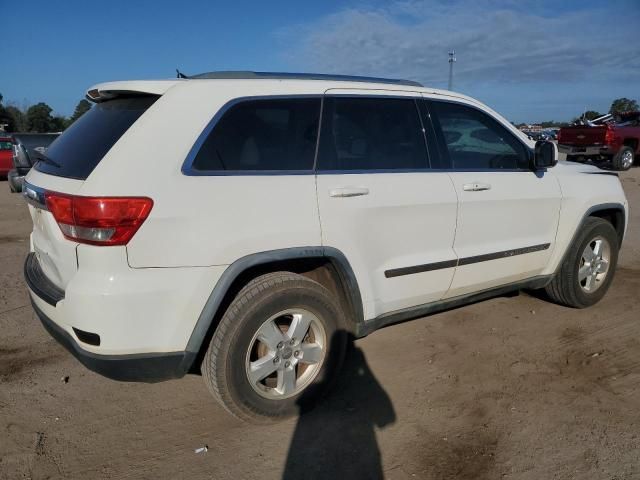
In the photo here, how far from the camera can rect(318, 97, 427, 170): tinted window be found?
2.90 metres

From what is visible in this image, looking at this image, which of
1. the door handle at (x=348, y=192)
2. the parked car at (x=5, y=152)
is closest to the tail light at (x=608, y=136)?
the door handle at (x=348, y=192)

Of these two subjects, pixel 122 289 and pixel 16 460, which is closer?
pixel 122 289

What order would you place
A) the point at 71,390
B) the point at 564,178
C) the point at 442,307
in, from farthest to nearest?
the point at 564,178 < the point at 442,307 < the point at 71,390

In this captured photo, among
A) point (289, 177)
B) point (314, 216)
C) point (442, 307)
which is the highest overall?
point (289, 177)

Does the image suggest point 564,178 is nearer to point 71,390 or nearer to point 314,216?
point 314,216

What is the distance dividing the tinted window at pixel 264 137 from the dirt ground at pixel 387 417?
1.48 meters

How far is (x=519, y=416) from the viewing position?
286cm

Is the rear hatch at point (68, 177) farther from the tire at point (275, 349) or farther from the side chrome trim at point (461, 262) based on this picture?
the side chrome trim at point (461, 262)

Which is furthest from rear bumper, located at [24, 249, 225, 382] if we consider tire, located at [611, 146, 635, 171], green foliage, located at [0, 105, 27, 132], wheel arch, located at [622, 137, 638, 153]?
green foliage, located at [0, 105, 27, 132]

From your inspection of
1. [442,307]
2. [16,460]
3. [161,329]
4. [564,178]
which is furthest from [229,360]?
[564,178]

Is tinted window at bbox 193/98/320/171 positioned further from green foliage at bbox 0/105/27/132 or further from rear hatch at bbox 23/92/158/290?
green foliage at bbox 0/105/27/132

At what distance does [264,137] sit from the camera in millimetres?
2682

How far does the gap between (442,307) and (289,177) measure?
1.57m

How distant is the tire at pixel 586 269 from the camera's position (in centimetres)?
420
